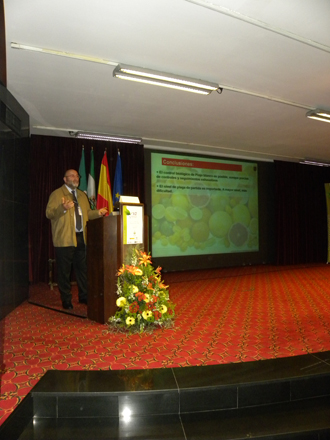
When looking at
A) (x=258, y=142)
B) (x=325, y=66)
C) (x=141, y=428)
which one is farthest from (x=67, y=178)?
(x=258, y=142)

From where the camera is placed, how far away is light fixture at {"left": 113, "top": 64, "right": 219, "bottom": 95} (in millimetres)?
3762

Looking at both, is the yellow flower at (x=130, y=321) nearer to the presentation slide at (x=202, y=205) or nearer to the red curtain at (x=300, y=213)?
the presentation slide at (x=202, y=205)

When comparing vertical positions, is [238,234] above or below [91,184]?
below

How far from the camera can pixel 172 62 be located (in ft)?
12.3

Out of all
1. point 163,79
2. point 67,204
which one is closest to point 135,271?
point 67,204

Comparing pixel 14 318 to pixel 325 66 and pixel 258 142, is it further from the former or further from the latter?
pixel 258 142

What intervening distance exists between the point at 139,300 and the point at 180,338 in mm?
509

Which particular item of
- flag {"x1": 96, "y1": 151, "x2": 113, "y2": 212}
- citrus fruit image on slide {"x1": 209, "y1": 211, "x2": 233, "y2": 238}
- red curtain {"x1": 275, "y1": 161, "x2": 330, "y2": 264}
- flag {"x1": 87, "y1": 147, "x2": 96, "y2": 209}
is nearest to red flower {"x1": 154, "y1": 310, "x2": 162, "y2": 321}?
flag {"x1": 96, "y1": 151, "x2": 113, "y2": 212}

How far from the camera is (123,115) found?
17.9 ft

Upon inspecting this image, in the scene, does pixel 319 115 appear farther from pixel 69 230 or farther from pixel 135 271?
pixel 69 230

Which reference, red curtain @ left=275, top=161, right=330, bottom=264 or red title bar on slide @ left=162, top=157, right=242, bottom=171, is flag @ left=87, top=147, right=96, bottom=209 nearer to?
red title bar on slide @ left=162, top=157, right=242, bottom=171

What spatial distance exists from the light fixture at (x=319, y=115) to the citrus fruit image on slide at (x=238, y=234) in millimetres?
3606

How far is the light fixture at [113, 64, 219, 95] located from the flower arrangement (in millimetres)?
2109

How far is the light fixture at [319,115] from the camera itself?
5199 millimetres
